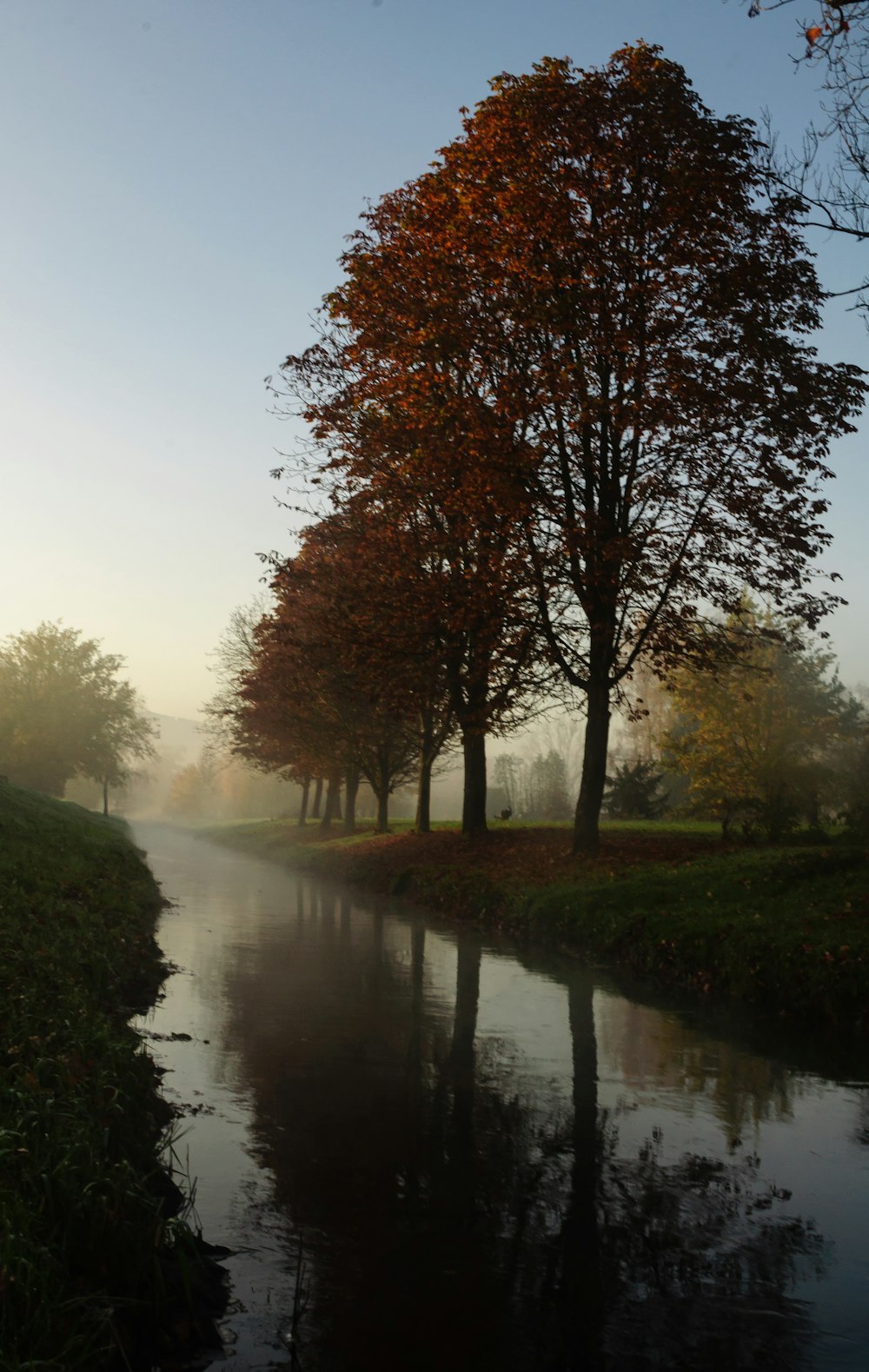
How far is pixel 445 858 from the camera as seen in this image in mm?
26578

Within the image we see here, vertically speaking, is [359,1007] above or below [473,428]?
below

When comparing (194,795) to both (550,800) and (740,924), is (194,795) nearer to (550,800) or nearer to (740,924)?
(550,800)

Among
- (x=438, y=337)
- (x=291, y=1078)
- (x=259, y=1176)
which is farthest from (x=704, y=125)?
(x=259, y=1176)

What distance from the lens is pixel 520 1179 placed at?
6430 millimetres

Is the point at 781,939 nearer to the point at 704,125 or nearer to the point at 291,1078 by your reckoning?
the point at 291,1078

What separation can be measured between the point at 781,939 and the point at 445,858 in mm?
14431

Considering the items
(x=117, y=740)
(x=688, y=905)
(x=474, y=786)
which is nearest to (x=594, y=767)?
(x=474, y=786)

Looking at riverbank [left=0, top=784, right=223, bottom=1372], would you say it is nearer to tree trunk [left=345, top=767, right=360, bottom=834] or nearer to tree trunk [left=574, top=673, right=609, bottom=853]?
tree trunk [left=574, top=673, right=609, bottom=853]

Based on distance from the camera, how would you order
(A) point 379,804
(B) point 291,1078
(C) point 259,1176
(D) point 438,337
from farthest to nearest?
(A) point 379,804
(D) point 438,337
(B) point 291,1078
(C) point 259,1176

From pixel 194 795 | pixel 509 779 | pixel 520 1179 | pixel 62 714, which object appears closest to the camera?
pixel 520 1179

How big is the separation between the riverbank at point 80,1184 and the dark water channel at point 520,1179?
0.34 meters

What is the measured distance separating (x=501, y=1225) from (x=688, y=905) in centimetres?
1046

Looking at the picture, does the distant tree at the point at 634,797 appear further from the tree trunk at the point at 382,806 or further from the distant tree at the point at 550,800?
the distant tree at the point at 550,800

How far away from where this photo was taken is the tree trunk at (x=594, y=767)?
22.5 meters
